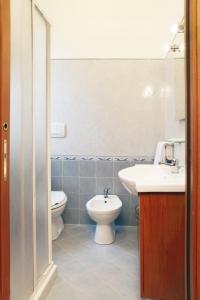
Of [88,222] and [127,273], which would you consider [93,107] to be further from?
[127,273]

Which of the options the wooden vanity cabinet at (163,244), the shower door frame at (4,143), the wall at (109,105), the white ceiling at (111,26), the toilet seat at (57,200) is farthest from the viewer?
the wall at (109,105)

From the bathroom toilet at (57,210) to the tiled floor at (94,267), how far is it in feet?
0.26

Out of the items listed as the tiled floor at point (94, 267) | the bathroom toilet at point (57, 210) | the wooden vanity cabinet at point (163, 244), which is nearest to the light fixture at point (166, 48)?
the wooden vanity cabinet at point (163, 244)

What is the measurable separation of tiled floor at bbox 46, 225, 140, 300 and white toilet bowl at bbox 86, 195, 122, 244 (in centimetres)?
8

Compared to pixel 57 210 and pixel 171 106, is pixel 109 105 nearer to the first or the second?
pixel 171 106

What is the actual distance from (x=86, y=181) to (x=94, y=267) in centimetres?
114

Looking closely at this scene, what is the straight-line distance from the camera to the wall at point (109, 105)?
288cm

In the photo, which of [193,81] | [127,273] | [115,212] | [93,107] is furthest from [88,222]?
[193,81]

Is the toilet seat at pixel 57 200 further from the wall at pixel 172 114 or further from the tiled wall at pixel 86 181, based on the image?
the wall at pixel 172 114

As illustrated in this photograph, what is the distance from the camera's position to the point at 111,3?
193cm

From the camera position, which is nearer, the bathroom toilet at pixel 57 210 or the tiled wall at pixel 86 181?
the bathroom toilet at pixel 57 210

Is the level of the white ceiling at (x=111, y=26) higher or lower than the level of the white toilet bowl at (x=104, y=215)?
higher

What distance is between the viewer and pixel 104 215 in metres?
2.38

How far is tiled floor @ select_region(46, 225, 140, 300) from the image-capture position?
5.53 feet
